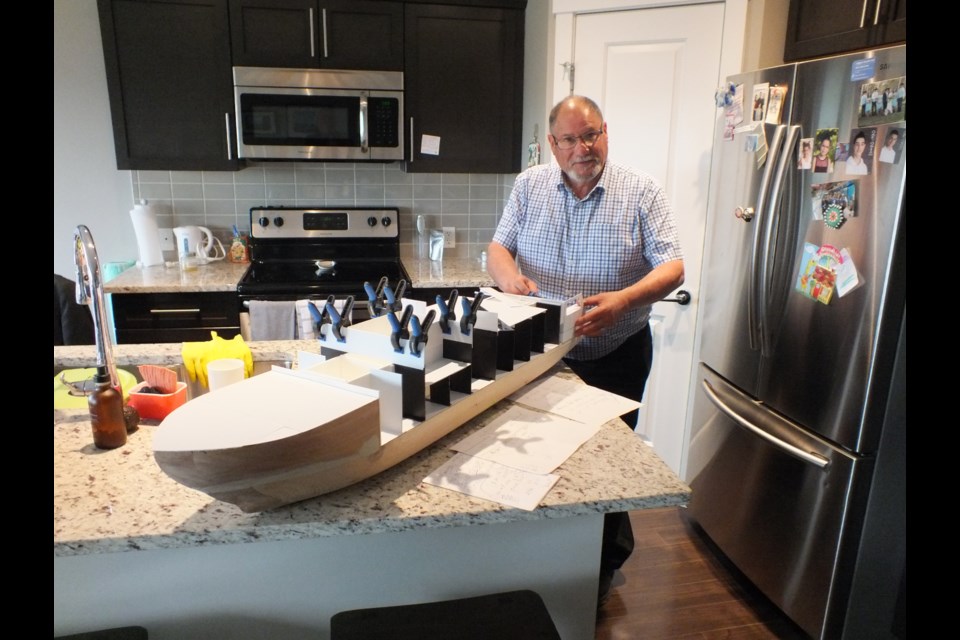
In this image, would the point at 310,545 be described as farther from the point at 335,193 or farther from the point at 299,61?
the point at 335,193

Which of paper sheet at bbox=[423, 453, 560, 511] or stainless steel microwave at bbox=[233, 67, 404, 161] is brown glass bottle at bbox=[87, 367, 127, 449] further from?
stainless steel microwave at bbox=[233, 67, 404, 161]

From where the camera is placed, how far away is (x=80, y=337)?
2.43 meters

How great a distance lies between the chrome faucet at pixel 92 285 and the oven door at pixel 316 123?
1922 mm

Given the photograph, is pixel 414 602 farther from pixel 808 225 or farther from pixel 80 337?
pixel 80 337

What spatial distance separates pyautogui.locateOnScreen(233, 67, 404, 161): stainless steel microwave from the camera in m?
2.95

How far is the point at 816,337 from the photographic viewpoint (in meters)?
1.91

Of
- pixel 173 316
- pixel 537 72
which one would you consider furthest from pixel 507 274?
pixel 173 316

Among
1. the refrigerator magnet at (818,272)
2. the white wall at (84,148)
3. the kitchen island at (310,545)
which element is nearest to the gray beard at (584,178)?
the refrigerator magnet at (818,272)

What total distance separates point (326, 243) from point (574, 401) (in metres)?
2.30

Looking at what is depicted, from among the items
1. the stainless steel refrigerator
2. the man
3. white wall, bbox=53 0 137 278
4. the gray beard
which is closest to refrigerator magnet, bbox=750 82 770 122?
the stainless steel refrigerator

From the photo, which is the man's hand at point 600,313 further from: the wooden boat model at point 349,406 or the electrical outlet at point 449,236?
the electrical outlet at point 449,236

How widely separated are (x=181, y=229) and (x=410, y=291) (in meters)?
1.24

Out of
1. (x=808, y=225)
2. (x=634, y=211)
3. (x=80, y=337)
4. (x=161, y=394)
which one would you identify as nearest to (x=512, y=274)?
(x=634, y=211)

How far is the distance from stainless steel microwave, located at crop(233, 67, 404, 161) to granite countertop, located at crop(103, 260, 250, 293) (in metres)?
0.59
